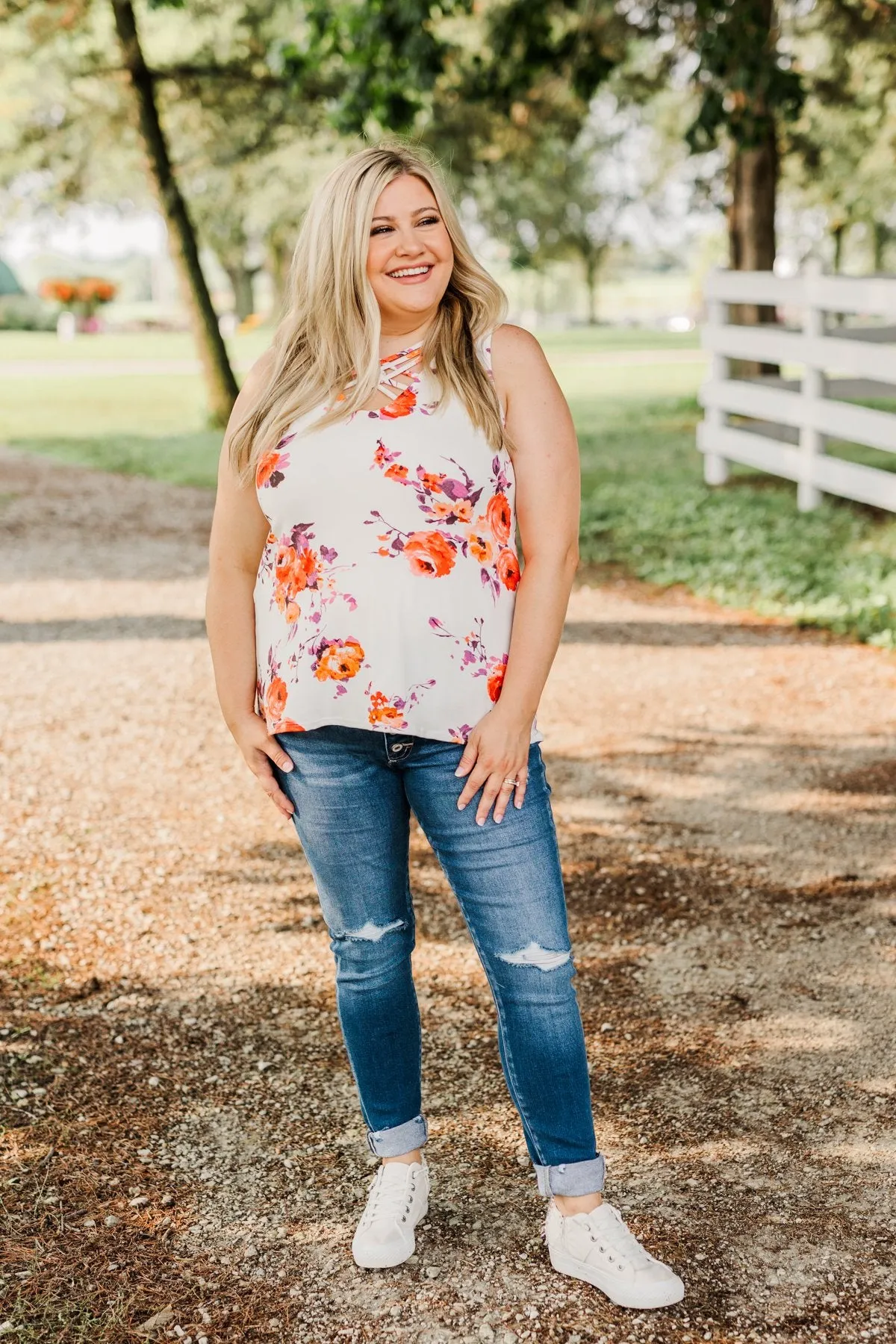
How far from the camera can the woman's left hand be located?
2320 millimetres

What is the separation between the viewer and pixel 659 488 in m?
10.9

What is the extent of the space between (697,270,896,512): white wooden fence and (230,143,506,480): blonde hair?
647 cm

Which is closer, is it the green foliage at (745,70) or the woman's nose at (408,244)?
the woman's nose at (408,244)

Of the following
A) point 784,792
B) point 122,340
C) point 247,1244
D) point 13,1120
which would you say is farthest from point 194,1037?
point 122,340

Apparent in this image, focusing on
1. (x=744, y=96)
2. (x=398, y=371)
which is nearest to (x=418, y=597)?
(x=398, y=371)

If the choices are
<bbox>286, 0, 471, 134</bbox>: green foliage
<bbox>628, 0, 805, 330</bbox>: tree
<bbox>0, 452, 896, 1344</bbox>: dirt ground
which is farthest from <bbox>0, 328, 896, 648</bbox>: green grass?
<bbox>286, 0, 471, 134</bbox>: green foliage

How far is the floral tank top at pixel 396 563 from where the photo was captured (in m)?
2.30

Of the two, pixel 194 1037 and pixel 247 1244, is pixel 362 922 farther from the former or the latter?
pixel 194 1037

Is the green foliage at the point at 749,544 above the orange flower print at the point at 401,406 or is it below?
below

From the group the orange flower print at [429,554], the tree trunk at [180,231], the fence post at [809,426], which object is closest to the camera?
the orange flower print at [429,554]

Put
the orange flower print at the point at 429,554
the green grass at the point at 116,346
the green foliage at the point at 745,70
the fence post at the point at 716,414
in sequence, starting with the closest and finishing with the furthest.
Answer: the orange flower print at the point at 429,554 → the green foliage at the point at 745,70 → the fence post at the point at 716,414 → the green grass at the point at 116,346

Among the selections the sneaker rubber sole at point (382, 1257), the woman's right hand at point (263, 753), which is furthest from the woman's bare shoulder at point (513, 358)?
the sneaker rubber sole at point (382, 1257)

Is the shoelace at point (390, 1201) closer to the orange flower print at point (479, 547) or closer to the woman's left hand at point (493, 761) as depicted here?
the woman's left hand at point (493, 761)

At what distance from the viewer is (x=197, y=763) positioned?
18.4ft
